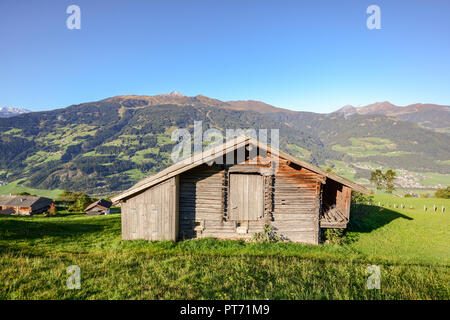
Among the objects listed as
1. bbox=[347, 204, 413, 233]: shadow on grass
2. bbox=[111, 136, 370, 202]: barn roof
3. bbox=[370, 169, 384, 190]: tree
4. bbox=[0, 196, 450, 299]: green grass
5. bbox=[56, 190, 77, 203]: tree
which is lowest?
bbox=[56, 190, 77, 203]: tree

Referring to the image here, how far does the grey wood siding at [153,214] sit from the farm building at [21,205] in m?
104

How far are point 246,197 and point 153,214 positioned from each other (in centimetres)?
550

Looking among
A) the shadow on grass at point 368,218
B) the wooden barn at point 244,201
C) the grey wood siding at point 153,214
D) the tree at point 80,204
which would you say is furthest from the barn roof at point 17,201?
the shadow on grass at point 368,218

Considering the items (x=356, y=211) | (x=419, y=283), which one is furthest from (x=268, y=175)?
(x=356, y=211)

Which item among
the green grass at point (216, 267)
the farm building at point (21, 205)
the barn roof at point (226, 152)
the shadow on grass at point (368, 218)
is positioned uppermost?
the barn roof at point (226, 152)

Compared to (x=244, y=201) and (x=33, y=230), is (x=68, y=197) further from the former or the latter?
(x=244, y=201)

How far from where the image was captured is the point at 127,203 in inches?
488

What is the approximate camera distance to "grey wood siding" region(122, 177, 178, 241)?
12078 millimetres

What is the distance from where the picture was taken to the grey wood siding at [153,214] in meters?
12.1

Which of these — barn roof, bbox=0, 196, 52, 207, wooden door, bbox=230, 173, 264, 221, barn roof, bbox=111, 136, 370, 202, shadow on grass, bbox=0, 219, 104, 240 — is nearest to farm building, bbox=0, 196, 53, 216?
barn roof, bbox=0, 196, 52, 207

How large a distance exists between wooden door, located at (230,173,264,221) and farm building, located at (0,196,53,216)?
109 m

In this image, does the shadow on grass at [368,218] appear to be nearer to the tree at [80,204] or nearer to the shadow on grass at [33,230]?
the shadow on grass at [33,230]

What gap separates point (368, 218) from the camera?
18719mm

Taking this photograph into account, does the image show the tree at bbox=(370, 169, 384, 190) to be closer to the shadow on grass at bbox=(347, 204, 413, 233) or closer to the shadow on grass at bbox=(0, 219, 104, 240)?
the shadow on grass at bbox=(347, 204, 413, 233)
